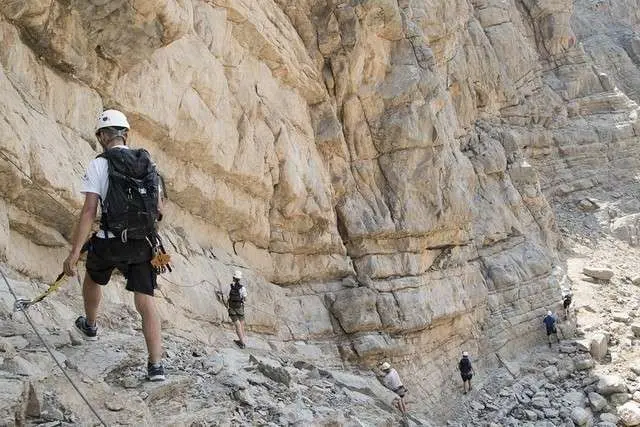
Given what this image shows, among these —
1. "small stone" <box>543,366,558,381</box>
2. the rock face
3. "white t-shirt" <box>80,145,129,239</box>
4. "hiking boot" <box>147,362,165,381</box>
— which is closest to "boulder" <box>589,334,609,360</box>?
"small stone" <box>543,366,558,381</box>

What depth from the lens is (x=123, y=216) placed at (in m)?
4.45

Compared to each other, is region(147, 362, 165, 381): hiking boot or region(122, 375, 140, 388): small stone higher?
region(147, 362, 165, 381): hiking boot

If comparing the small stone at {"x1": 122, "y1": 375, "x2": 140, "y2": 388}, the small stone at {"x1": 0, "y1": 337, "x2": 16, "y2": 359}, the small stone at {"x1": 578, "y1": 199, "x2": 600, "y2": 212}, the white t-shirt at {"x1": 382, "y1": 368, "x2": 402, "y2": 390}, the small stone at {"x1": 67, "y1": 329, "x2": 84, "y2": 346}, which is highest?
the small stone at {"x1": 0, "y1": 337, "x2": 16, "y2": 359}

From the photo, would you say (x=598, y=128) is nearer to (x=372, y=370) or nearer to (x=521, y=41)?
(x=521, y=41)

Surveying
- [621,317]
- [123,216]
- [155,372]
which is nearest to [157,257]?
[123,216]

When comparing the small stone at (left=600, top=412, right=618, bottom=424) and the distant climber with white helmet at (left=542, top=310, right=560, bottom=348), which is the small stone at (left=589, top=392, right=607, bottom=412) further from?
the distant climber with white helmet at (left=542, top=310, right=560, bottom=348)

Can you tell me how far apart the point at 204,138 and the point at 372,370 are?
293 inches

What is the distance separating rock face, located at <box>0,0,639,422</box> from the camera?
7.63 meters

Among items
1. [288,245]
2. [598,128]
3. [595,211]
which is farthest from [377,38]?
[598,128]

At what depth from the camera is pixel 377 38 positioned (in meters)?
17.5

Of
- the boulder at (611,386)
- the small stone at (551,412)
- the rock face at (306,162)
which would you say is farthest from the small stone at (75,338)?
the boulder at (611,386)

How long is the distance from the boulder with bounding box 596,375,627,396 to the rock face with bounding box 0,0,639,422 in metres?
3.22

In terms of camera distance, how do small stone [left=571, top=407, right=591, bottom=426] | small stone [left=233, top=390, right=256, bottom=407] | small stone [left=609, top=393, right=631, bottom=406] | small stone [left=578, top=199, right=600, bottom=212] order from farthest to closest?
small stone [left=578, top=199, right=600, bottom=212] < small stone [left=609, top=393, right=631, bottom=406] < small stone [left=571, top=407, right=591, bottom=426] < small stone [left=233, top=390, right=256, bottom=407]

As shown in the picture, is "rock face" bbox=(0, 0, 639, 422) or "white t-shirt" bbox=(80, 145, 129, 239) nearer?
"white t-shirt" bbox=(80, 145, 129, 239)
